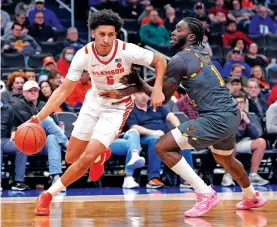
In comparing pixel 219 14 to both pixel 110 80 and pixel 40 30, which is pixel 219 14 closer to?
pixel 40 30

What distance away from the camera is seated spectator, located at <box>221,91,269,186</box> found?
12.0 meters

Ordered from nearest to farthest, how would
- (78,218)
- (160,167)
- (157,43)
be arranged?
(78,218) < (160,167) < (157,43)

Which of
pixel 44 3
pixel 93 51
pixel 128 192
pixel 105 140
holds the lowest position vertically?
pixel 128 192

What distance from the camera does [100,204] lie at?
29.8 feet

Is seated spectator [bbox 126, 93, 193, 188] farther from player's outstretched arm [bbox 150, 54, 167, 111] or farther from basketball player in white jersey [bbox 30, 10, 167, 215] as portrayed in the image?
player's outstretched arm [bbox 150, 54, 167, 111]

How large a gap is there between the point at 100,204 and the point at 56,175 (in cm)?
226

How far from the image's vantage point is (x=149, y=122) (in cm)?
1202

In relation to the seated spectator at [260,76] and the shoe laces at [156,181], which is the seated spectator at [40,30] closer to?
the seated spectator at [260,76]

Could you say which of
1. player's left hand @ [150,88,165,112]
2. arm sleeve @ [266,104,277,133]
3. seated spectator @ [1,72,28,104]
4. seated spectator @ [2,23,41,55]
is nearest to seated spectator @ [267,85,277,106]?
arm sleeve @ [266,104,277,133]

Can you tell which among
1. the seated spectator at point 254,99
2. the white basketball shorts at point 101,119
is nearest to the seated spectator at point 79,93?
the seated spectator at point 254,99

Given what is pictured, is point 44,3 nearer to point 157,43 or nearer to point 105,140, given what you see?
point 157,43

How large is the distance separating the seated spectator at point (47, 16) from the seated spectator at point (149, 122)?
511 centimetres

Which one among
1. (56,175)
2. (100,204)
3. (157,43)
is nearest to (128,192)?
(56,175)

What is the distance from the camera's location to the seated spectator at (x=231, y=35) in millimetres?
17703
